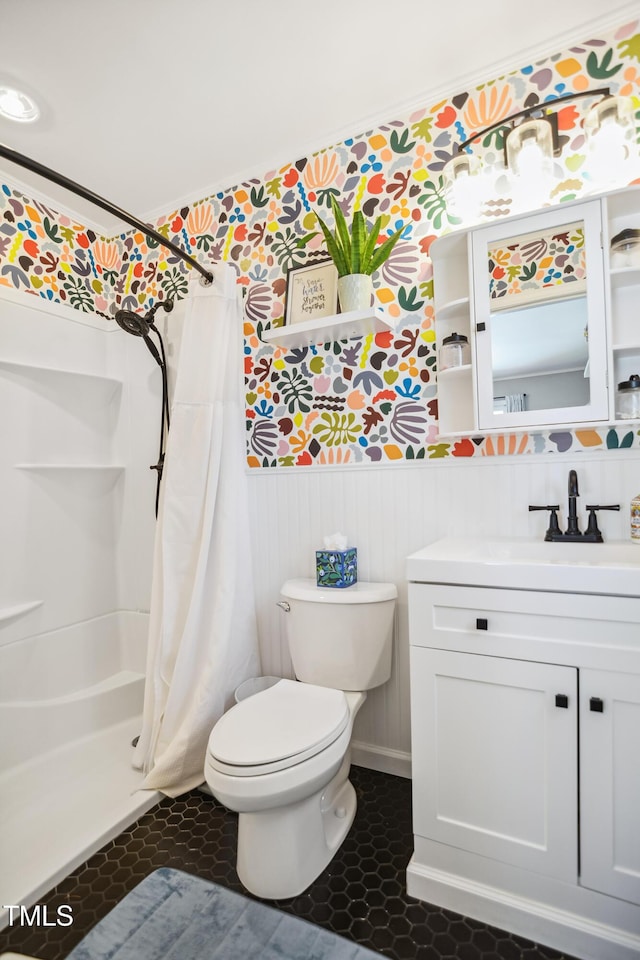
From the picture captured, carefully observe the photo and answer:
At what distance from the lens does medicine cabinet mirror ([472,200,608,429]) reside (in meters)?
1.42

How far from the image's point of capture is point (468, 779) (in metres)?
1.27

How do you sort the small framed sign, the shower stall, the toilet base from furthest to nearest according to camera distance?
the small framed sign
the shower stall
the toilet base

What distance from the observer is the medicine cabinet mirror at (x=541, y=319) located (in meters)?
1.42

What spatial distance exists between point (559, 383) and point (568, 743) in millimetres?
987

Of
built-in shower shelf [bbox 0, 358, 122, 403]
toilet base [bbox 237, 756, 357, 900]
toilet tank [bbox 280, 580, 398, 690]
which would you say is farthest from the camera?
built-in shower shelf [bbox 0, 358, 122, 403]

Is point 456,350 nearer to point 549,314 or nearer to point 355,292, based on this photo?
point 549,314

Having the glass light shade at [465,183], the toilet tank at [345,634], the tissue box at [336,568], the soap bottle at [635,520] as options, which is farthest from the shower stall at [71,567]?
the soap bottle at [635,520]

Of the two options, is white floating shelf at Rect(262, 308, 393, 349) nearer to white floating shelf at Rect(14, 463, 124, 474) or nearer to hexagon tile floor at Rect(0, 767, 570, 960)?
white floating shelf at Rect(14, 463, 124, 474)

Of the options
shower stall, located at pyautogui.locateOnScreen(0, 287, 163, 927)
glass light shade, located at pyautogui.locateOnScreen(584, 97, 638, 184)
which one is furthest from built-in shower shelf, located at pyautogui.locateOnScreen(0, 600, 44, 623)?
glass light shade, located at pyautogui.locateOnScreen(584, 97, 638, 184)

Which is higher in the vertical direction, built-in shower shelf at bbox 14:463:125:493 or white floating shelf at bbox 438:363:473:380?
white floating shelf at bbox 438:363:473:380

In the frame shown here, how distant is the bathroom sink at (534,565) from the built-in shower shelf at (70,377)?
71.7 inches

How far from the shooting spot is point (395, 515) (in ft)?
5.99

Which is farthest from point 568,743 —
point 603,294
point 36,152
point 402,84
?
point 36,152

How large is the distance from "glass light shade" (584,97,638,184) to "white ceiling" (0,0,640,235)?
290 mm
